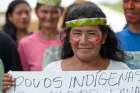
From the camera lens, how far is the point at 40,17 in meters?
6.73

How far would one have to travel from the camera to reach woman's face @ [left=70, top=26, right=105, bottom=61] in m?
4.93

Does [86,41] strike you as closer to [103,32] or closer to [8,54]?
[103,32]

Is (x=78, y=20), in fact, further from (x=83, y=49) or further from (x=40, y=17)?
(x=40, y=17)

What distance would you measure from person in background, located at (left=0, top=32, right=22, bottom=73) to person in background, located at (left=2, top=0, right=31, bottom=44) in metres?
2.01

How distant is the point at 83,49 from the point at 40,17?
1.88m

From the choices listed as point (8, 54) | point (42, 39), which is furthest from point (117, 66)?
point (42, 39)

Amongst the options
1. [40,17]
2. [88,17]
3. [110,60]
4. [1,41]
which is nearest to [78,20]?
[88,17]

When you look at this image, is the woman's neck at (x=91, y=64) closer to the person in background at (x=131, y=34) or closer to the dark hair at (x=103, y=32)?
the dark hair at (x=103, y=32)

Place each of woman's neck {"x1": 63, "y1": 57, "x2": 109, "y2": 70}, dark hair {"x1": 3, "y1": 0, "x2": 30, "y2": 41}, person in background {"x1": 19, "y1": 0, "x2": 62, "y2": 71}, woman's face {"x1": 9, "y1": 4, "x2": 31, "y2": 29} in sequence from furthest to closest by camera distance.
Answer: woman's face {"x1": 9, "y1": 4, "x2": 31, "y2": 29} < dark hair {"x1": 3, "y1": 0, "x2": 30, "y2": 41} < person in background {"x1": 19, "y1": 0, "x2": 62, "y2": 71} < woman's neck {"x1": 63, "y1": 57, "x2": 109, "y2": 70}

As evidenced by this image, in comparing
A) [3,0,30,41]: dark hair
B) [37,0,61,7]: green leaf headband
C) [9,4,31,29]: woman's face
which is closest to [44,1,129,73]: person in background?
[37,0,61,7]: green leaf headband

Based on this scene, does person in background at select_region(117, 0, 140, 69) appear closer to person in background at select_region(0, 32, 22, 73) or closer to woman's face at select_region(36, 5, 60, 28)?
person in background at select_region(0, 32, 22, 73)

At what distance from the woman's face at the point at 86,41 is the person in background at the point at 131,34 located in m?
0.33

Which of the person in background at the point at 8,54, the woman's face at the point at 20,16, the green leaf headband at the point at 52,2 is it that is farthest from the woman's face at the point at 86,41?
the woman's face at the point at 20,16

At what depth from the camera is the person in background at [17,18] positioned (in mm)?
7945
